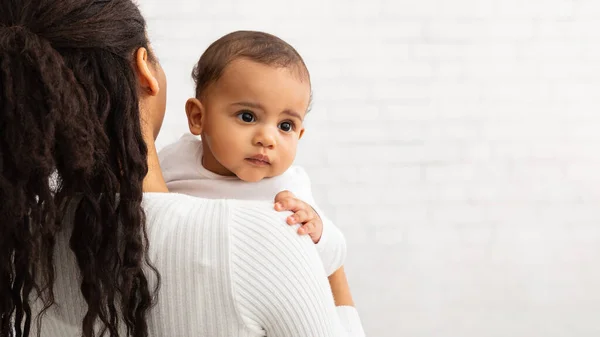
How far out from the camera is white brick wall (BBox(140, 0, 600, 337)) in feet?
9.61

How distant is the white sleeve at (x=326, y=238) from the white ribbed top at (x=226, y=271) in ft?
1.53

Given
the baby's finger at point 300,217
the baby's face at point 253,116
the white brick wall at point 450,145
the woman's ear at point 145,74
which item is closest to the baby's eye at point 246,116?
the baby's face at point 253,116

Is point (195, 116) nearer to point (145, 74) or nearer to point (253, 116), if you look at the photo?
point (253, 116)

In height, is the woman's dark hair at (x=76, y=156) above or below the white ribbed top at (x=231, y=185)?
above

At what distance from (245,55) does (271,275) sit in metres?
0.69

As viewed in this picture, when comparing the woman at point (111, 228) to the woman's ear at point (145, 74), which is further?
the woman's ear at point (145, 74)

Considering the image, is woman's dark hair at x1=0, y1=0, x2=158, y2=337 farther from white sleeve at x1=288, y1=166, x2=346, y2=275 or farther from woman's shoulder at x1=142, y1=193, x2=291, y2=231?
white sleeve at x1=288, y1=166, x2=346, y2=275

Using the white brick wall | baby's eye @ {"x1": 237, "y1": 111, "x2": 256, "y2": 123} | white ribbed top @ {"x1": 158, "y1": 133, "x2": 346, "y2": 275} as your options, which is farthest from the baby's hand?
the white brick wall

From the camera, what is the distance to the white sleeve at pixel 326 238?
1512 millimetres

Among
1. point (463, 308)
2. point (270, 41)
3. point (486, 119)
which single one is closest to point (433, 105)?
point (486, 119)

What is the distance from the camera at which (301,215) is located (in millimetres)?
1167

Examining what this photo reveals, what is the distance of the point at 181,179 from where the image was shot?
65.1 inches

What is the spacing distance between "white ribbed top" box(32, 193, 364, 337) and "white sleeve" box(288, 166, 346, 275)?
0.47 meters

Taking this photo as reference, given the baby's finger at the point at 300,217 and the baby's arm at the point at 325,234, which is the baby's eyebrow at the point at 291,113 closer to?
the baby's arm at the point at 325,234
